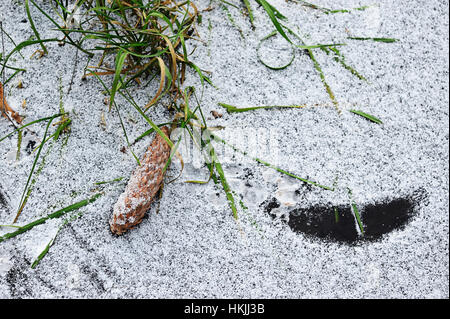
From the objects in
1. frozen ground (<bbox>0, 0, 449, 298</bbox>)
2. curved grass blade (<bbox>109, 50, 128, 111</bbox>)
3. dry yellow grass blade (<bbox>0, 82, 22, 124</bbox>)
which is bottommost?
frozen ground (<bbox>0, 0, 449, 298</bbox>)

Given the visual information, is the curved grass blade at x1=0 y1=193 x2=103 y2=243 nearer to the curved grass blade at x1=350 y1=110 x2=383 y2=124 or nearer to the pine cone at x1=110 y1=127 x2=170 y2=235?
the pine cone at x1=110 y1=127 x2=170 y2=235

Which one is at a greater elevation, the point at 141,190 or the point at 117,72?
the point at 117,72

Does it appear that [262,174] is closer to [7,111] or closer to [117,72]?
[117,72]

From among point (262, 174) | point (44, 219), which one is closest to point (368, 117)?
point (262, 174)

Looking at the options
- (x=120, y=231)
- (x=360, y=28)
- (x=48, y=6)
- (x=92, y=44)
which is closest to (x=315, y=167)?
(x=360, y=28)

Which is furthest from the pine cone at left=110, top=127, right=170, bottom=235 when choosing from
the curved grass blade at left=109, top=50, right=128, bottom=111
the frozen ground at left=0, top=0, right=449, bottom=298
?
the curved grass blade at left=109, top=50, right=128, bottom=111
